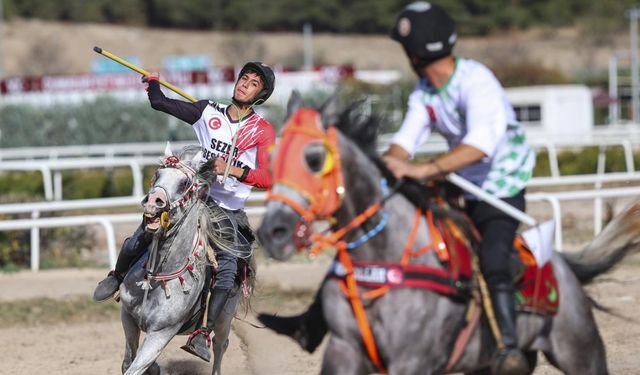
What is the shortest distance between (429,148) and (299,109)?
50.6 ft

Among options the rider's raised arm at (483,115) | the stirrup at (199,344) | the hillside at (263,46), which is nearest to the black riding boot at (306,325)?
the rider's raised arm at (483,115)

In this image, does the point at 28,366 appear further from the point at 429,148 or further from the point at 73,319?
the point at 429,148

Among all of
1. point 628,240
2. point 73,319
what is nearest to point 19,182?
point 73,319

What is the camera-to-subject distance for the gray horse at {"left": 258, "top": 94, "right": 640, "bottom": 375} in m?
4.55

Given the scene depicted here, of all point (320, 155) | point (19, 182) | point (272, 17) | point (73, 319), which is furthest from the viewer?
point (272, 17)

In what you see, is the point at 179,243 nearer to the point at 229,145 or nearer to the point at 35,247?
the point at 229,145

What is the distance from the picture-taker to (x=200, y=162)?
22.6 ft

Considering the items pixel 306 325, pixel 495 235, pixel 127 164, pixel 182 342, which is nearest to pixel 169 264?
pixel 306 325

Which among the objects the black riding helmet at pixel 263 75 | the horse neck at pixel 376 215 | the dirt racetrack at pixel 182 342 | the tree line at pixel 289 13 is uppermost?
the tree line at pixel 289 13

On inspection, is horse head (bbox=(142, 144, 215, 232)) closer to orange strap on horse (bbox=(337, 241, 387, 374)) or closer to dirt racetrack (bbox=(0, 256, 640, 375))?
dirt racetrack (bbox=(0, 256, 640, 375))

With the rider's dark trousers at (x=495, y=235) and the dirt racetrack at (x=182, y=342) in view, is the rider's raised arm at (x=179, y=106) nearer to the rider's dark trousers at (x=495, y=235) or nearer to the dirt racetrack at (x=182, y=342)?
the dirt racetrack at (x=182, y=342)

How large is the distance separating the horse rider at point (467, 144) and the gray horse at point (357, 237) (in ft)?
0.51

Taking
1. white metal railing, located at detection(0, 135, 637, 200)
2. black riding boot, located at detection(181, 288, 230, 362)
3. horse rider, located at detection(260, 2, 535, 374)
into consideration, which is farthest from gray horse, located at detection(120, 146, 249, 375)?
white metal railing, located at detection(0, 135, 637, 200)

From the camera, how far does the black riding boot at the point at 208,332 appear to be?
271 inches
